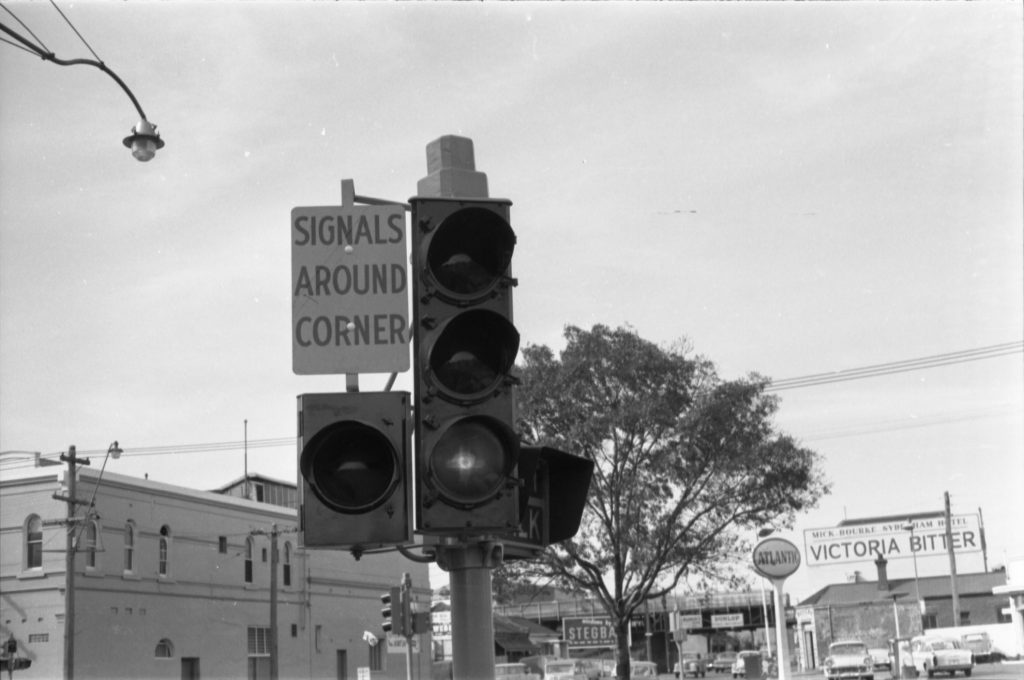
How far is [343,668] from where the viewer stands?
5091 centimetres

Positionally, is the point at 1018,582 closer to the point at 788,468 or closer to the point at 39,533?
the point at 788,468

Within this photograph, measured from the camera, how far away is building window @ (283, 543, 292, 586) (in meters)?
48.3

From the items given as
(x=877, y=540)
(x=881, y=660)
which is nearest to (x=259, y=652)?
(x=877, y=540)

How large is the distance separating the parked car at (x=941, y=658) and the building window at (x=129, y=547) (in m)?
28.3

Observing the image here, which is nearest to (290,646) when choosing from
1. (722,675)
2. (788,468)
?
(788,468)

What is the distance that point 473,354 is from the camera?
14.2 ft

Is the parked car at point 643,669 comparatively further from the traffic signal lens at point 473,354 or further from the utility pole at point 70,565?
the traffic signal lens at point 473,354

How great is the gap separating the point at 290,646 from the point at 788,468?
23.5m

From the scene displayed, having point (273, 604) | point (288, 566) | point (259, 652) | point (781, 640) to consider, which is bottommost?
point (259, 652)

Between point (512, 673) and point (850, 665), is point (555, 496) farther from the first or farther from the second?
point (850, 665)

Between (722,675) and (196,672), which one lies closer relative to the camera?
(196,672)

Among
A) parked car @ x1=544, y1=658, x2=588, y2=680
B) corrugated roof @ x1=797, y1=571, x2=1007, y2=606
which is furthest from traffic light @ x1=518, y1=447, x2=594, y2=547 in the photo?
corrugated roof @ x1=797, y1=571, x2=1007, y2=606

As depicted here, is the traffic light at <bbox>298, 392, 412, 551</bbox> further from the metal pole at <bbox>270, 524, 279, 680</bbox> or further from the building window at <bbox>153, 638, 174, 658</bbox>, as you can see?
the metal pole at <bbox>270, 524, 279, 680</bbox>

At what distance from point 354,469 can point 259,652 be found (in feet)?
144
